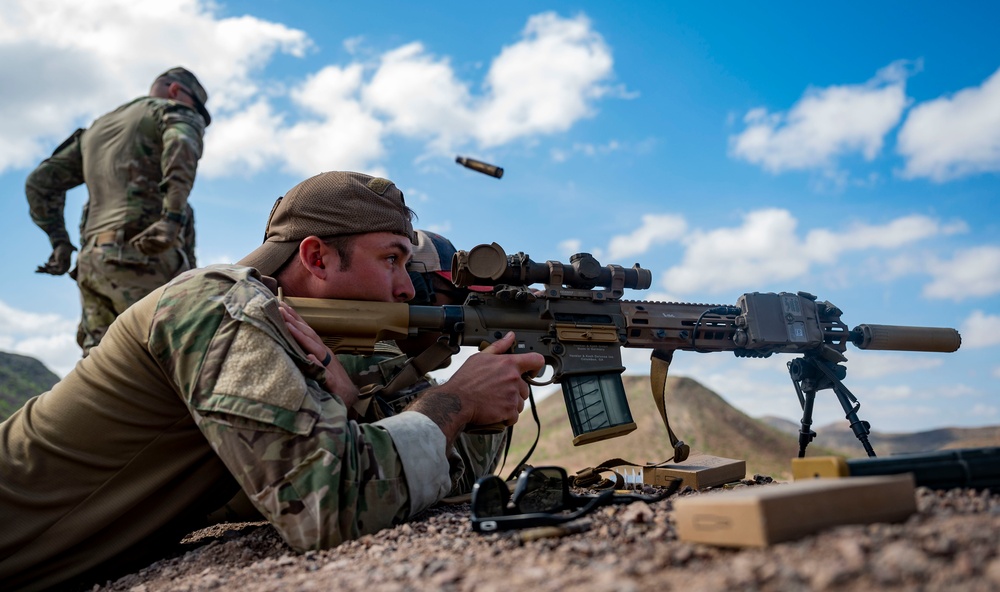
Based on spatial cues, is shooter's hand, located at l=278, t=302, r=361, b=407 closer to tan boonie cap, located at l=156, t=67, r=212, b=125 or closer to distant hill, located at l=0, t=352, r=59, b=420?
tan boonie cap, located at l=156, t=67, r=212, b=125

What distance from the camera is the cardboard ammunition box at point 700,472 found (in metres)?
3.60

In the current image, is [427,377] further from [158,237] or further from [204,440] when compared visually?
[158,237]

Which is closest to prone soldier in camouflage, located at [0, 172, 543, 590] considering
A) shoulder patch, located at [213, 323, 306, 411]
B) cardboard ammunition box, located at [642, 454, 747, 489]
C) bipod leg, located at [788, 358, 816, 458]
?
shoulder patch, located at [213, 323, 306, 411]

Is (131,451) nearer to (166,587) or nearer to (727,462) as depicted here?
(166,587)

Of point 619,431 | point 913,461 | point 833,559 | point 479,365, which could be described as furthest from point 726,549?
point 619,431

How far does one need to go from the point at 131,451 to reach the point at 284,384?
33.2 inches

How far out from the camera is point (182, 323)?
256cm

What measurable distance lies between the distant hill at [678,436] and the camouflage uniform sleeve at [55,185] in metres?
6.43

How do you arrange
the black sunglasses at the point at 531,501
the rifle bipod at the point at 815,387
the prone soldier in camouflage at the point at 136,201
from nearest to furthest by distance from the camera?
the black sunglasses at the point at 531,501
the rifle bipod at the point at 815,387
the prone soldier in camouflage at the point at 136,201

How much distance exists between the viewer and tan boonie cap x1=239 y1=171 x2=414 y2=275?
140 inches

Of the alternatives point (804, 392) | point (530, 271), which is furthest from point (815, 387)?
point (530, 271)

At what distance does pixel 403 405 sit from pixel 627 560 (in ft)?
6.16

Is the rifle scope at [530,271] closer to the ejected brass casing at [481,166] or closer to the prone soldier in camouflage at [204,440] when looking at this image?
the prone soldier in camouflage at [204,440]

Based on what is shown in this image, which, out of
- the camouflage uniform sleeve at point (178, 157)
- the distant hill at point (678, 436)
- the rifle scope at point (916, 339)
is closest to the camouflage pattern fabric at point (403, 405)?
the rifle scope at point (916, 339)
